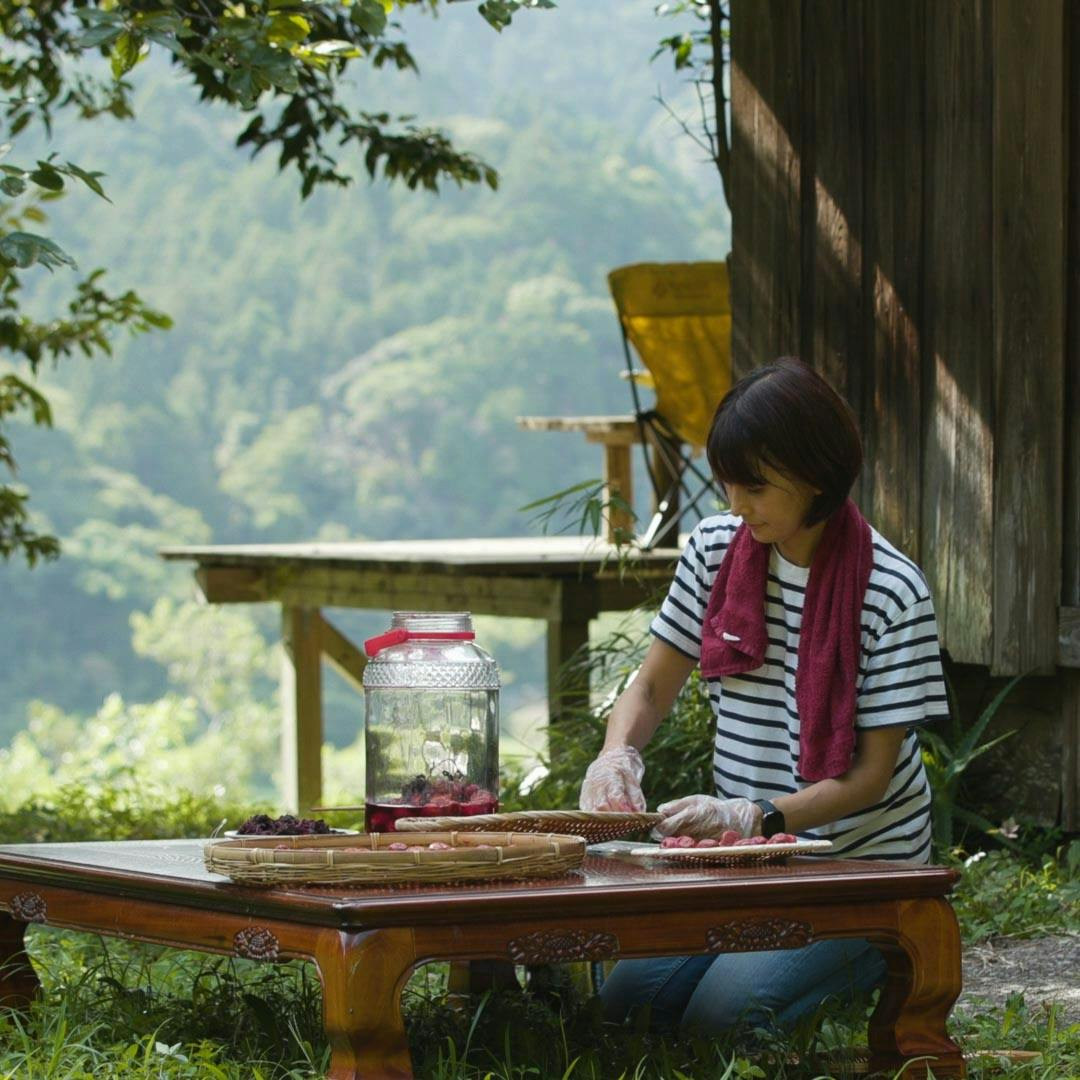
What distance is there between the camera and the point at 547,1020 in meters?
3.05

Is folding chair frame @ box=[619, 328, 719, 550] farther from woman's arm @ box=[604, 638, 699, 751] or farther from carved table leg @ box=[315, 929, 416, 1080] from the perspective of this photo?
carved table leg @ box=[315, 929, 416, 1080]

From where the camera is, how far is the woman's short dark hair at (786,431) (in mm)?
2920

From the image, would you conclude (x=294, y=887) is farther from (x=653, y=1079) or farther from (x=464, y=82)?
→ (x=464, y=82)

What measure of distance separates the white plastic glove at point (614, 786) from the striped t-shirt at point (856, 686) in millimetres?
247

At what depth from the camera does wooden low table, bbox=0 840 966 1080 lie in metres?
2.29

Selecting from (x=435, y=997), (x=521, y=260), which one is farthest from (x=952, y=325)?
(x=521, y=260)

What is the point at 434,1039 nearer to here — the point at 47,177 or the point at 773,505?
the point at 773,505

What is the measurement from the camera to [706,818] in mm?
2754

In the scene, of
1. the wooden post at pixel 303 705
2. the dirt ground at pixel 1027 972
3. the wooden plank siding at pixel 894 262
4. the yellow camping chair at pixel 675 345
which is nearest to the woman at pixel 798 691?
the dirt ground at pixel 1027 972

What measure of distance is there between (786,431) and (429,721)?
71cm

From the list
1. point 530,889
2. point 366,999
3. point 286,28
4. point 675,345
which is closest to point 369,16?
point 286,28

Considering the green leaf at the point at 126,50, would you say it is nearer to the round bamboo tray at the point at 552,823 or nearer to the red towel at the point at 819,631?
the red towel at the point at 819,631

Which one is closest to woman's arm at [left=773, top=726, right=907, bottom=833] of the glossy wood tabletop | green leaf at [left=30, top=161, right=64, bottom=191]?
the glossy wood tabletop

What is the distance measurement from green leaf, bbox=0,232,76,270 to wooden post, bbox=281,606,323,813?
654 cm
